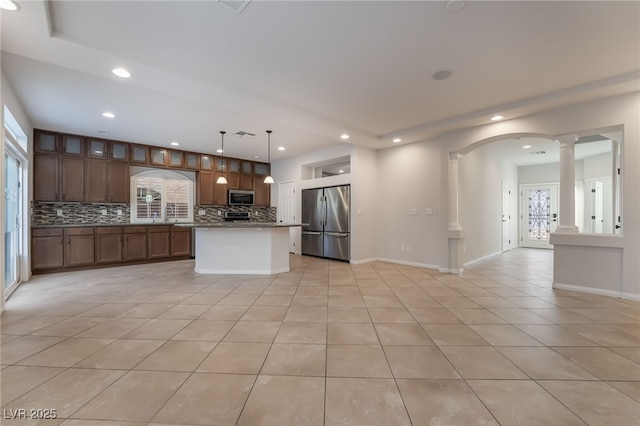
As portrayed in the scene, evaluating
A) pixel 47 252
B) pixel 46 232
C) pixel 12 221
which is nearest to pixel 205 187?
pixel 46 232

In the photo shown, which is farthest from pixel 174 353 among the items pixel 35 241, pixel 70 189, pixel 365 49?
pixel 70 189

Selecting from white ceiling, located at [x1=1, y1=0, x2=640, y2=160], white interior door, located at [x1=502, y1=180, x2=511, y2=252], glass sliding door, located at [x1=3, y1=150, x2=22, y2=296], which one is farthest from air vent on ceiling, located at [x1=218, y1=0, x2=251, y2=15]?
white interior door, located at [x1=502, y1=180, x2=511, y2=252]

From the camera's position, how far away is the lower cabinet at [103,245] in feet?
15.8

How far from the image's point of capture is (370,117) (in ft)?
14.6

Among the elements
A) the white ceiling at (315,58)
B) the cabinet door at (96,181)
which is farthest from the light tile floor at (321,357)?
the white ceiling at (315,58)

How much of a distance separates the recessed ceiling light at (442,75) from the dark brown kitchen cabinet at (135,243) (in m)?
6.22

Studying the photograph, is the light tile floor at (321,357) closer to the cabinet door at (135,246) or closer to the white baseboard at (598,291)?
the white baseboard at (598,291)

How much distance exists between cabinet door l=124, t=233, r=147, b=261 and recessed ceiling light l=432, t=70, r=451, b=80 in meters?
6.27

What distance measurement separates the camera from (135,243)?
5.75m

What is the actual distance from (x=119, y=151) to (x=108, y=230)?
1.73 meters

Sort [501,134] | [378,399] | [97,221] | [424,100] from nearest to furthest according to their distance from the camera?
[378,399] < [424,100] < [501,134] < [97,221]

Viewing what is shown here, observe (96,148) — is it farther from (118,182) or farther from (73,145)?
(118,182)

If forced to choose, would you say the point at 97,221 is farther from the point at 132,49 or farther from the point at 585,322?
the point at 585,322

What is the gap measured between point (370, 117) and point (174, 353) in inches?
161
